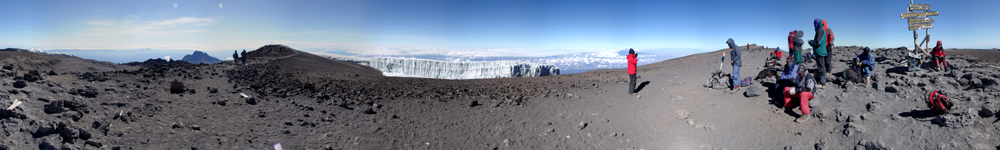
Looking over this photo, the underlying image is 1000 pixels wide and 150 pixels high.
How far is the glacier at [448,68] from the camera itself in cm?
4044

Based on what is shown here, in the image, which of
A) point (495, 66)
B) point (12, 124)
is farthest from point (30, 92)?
point (495, 66)

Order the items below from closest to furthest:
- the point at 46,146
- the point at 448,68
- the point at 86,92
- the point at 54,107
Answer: the point at 46,146 < the point at 54,107 < the point at 86,92 < the point at 448,68

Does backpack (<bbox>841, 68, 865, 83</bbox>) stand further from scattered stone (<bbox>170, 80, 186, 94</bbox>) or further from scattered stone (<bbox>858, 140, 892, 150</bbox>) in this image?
scattered stone (<bbox>170, 80, 186, 94</bbox>)

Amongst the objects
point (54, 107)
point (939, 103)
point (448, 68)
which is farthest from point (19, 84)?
point (448, 68)

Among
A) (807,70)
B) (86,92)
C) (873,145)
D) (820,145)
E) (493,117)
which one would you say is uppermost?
(807,70)

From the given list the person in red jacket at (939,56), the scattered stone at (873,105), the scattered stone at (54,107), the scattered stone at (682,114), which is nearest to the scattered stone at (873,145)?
the scattered stone at (873,105)

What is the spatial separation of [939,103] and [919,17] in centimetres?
913

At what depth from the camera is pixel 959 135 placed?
460cm

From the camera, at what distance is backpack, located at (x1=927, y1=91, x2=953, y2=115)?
507 cm

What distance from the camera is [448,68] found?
138 ft

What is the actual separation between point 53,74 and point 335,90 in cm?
613

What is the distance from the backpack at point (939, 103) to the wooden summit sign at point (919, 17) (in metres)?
8.77

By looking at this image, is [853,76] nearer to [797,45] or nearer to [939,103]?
[797,45]

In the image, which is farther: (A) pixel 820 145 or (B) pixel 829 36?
(B) pixel 829 36
